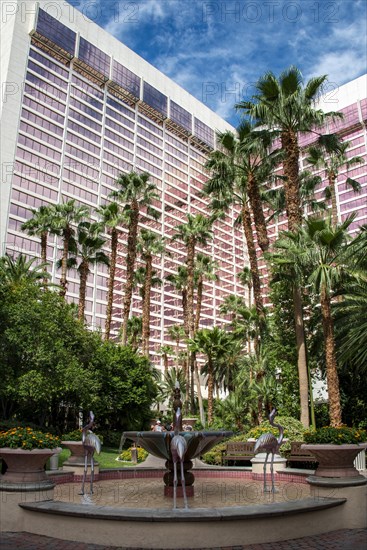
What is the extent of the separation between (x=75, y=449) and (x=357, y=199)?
8730 cm

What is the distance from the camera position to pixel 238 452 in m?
16.1

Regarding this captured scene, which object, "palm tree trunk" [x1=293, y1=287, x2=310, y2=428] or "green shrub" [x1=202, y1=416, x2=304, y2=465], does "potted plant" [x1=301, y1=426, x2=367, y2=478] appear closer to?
"green shrub" [x1=202, y1=416, x2=304, y2=465]

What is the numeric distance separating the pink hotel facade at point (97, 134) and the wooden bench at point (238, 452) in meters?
56.1

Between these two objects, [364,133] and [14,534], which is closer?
[14,534]

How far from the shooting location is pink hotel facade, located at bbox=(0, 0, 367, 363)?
72000mm

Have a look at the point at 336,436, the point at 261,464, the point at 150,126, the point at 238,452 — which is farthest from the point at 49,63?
the point at 336,436

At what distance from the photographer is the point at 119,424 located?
3438cm

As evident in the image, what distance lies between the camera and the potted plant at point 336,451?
26.2 ft

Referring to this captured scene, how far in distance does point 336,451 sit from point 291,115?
1937cm

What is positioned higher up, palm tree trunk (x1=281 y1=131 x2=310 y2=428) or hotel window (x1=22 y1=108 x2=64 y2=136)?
hotel window (x1=22 y1=108 x2=64 y2=136)

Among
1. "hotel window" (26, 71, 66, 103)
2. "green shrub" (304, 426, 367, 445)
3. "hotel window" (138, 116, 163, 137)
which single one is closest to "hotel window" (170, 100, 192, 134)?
"hotel window" (138, 116, 163, 137)

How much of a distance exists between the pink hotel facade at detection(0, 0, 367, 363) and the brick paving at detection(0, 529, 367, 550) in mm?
62689

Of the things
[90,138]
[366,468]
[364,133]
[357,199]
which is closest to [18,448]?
[366,468]

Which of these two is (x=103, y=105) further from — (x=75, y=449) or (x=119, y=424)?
(x=75, y=449)
